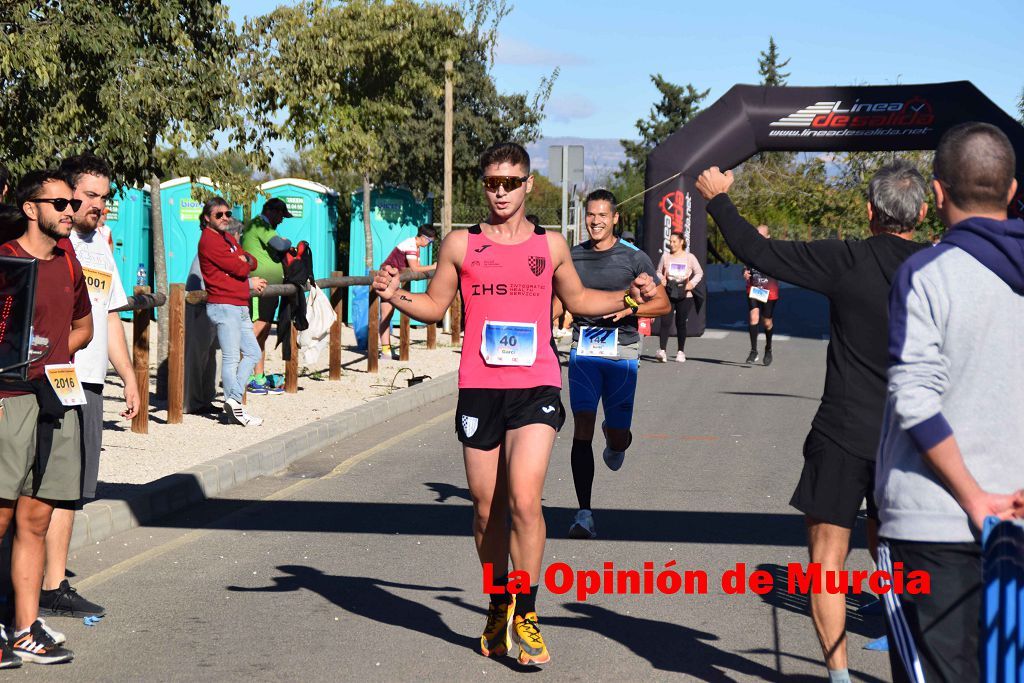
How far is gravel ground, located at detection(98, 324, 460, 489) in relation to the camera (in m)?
9.83

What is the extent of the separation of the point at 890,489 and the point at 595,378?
15.5 feet

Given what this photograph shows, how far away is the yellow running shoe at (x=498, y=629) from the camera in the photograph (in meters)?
5.70

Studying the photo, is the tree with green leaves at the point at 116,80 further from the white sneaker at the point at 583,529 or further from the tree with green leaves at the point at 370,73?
the white sneaker at the point at 583,529

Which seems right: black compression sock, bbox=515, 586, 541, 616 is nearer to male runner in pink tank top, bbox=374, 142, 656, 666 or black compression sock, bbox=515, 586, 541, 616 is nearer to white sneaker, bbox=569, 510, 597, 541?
male runner in pink tank top, bbox=374, 142, 656, 666

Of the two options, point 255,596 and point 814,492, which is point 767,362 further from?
point 814,492

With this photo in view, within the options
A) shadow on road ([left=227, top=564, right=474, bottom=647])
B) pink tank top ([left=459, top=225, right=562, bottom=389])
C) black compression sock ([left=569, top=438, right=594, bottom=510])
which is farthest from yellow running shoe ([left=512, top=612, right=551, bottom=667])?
black compression sock ([left=569, top=438, right=594, bottom=510])

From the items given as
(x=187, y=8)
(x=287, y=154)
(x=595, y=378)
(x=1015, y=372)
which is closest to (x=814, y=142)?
(x=187, y=8)

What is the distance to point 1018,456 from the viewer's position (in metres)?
3.45

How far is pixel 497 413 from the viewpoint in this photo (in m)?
5.67

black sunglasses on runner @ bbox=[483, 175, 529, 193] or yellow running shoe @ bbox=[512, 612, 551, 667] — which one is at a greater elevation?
black sunglasses on runner @ bbox=[483, 175, 529, 193]

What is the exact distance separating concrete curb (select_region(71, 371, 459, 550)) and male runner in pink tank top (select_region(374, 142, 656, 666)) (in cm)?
293

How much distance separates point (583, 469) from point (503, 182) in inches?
105

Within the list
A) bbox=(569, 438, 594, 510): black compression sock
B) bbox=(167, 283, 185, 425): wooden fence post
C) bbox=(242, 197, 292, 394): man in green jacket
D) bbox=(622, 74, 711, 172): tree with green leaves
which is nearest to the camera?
bbox=(569, 438, 594, 510): black compression sock

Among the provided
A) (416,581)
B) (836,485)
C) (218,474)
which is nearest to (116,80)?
(218,474)
